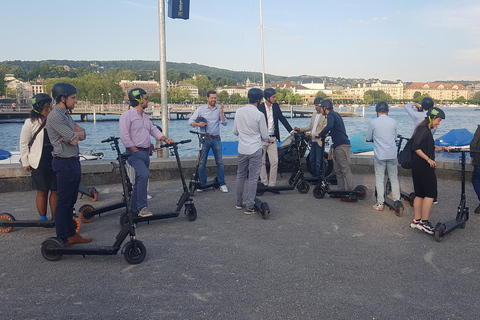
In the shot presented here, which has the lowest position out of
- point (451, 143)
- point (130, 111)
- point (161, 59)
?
point (451, 143)

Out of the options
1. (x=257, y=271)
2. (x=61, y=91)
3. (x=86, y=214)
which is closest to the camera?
(x=257, y=271)

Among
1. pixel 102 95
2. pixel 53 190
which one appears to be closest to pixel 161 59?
pixel 53 190

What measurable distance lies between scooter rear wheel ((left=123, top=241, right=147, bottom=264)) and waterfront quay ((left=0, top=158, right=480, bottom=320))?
0.08m

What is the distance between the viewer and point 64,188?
4.89 metres

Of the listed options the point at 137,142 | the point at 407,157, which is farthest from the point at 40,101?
the point at 407,157

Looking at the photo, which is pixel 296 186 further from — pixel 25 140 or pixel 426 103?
pixel 25 140

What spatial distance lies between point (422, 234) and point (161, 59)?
7.07 metres

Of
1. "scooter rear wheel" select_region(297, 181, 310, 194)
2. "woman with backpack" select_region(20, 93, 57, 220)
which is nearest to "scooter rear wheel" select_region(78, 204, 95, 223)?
"woman with backpack" select_region(20, 93, 57, 220)

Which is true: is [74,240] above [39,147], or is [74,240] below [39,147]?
below

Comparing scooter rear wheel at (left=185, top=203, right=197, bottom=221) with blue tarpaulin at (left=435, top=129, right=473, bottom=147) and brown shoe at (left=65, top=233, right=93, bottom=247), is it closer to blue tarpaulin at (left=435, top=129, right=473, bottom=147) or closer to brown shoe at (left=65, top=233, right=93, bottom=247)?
brown shoe at (left=65, top=233, right=93, bottom=247)

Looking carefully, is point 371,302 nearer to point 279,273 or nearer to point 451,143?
point 279,273

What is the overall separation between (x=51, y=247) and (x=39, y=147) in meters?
1.60

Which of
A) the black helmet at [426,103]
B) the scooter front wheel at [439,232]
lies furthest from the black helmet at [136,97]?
the black helmet at [426,103]

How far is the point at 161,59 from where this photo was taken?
10.4 metres
